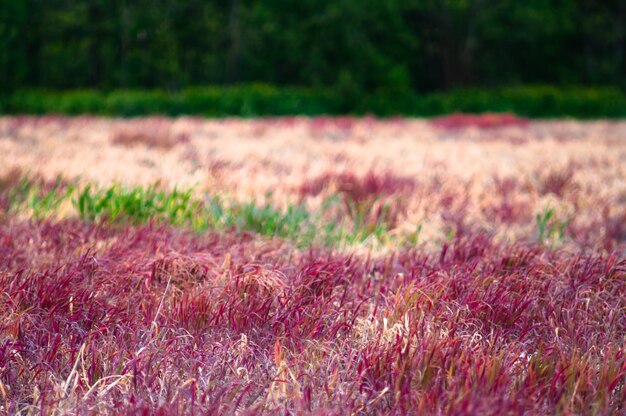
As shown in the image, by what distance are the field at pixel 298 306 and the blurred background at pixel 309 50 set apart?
17234 millimetres

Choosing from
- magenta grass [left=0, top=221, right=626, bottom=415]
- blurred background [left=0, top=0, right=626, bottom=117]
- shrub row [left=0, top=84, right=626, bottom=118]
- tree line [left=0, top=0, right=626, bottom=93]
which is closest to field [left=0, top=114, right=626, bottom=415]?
magenta grass [left=0, top=221, right=626, bottom=415]

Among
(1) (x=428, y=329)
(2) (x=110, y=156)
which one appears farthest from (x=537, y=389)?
(2) (x=110, y=156)

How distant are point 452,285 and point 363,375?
845 millimetres

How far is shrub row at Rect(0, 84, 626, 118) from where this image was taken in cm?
2095

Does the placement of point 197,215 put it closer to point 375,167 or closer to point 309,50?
point 375,167

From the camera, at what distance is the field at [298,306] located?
69.5 inches

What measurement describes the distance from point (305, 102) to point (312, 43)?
7.79 metres

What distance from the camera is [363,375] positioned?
1.82m

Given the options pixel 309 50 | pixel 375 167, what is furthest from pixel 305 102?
pixel 375 167

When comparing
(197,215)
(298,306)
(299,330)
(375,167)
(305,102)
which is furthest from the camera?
(305,102)

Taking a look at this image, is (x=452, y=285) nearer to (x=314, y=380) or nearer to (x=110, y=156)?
(x=314, y=380)

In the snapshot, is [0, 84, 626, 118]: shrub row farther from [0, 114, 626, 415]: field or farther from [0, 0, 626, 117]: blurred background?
[0, 114, 626, 415]: field

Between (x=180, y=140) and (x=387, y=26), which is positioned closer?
(x=180, y=140)

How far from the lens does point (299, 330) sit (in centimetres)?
216
